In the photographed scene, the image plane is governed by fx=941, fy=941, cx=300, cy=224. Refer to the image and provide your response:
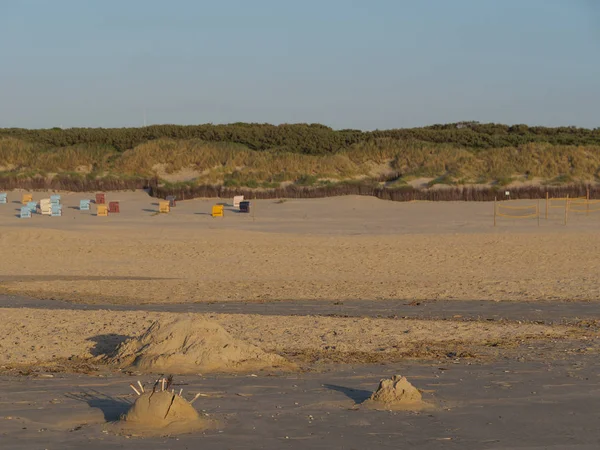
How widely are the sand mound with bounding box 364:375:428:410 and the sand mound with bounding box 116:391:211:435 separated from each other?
1386mm

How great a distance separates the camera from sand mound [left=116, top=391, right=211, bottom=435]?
6.83 metres

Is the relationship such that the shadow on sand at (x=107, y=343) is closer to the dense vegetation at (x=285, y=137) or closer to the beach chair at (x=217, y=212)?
the beach chair at (x=217, y=212)

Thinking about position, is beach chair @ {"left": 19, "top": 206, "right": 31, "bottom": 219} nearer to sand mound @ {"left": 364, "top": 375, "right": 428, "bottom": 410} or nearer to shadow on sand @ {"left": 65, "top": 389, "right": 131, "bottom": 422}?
shadow on sand @ {"left": 65, "top": 389, "right": 131, "bottom": 422}

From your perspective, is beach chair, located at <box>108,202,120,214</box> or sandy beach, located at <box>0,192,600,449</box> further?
beach chair, located at <box>108,202,120,214</box>

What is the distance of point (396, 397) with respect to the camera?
7.45 m

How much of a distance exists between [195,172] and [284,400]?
124 ft

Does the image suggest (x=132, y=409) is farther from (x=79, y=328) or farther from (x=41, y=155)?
(x=41, y=155)

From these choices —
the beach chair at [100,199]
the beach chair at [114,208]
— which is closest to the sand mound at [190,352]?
the beach chair at [114,208]

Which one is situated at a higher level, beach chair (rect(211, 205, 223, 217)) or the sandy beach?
beach chair (rect(211, 205, 223, 217))

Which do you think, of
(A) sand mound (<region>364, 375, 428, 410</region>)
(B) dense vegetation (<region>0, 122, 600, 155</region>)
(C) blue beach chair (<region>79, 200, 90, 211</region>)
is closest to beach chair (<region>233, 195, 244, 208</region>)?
(C) blue beach chair (<region>79, 200, 90, 211</region>)

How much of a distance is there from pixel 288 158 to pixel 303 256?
76.7 feet

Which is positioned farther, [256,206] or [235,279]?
[256,206]

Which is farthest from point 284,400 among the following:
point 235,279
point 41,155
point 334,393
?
point 41,155

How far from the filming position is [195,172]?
44.9 m
